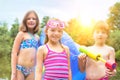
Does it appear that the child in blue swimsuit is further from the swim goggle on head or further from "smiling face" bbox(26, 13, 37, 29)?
the swim goggle on head

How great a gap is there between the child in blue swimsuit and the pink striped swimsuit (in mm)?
914

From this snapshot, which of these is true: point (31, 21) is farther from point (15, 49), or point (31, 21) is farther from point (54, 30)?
point (54, 30)

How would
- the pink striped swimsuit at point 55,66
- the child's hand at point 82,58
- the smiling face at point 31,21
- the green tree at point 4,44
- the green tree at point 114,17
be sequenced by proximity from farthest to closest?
the green tree at point 114,17 < the green tree at point 4,44 < the smiling face at point 31,21 < the child's hand at point 82,58 < the pink striped swimsuit at point 55,66

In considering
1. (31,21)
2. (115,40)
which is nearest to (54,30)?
(31,21)

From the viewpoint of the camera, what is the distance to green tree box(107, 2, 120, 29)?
36750 mm

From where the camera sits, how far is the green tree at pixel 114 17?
1447 inches

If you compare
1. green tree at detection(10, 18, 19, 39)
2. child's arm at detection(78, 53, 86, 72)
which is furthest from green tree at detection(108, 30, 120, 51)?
child's arm at detection(78, 53, 86, 72)

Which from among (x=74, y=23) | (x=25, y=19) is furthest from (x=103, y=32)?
(x=74, y=23)

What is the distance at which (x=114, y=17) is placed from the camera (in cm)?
3756

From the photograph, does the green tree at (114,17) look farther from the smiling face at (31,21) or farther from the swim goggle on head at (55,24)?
the swim goggle on head at (55,24)

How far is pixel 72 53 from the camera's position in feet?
14.4

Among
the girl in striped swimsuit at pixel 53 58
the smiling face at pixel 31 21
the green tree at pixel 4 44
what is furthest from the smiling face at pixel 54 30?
the green tree at pixel 4 44

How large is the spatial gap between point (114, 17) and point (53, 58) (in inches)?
1352

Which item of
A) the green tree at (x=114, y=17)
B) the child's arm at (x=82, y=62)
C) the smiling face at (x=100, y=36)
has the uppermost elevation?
the smiling face at (x=100, y=36)
